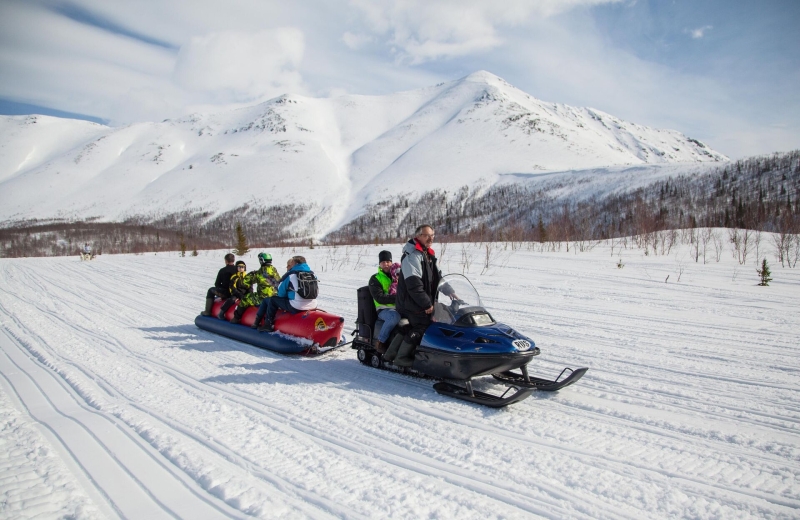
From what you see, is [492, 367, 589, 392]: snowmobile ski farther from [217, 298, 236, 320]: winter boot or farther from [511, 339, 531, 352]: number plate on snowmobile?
[217, 298, 236, 320]: winter boot

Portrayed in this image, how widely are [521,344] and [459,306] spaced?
97cm

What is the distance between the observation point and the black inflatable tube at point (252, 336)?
726cm

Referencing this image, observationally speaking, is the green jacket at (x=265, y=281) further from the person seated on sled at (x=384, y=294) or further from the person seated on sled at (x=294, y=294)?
the person seated on sled at (x=384, y=294)

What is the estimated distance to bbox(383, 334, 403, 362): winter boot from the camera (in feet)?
19.5

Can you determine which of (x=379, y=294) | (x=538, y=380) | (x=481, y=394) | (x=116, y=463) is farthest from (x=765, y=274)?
(x=116, y=463)

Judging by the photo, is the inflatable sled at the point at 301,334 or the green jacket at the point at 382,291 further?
the inflatable sled at the point at 301,334

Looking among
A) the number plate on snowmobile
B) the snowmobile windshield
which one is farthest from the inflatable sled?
the number plate on snowmobile

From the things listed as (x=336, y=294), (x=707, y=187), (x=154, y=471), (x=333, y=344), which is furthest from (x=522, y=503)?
(x=707, y=187)

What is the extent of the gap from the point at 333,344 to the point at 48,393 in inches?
144

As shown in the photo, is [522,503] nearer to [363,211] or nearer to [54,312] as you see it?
[54,312]

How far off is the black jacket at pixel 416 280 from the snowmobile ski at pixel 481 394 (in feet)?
3.21

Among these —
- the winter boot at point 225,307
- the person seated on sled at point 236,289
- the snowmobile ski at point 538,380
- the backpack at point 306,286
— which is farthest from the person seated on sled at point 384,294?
the winter boot at point 225,307

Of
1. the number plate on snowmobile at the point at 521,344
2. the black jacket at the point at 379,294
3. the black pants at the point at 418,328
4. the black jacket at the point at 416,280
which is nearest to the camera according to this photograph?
the number plate on snowmobile at the point at 521,344

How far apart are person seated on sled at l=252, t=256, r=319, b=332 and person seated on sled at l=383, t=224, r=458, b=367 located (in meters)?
2.26
